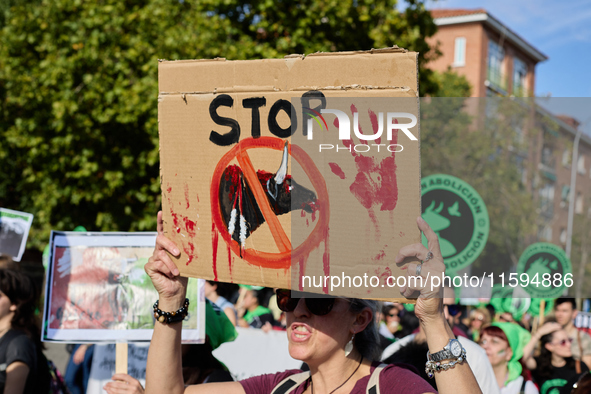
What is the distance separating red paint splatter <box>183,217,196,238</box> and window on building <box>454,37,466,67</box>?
29.2 metres

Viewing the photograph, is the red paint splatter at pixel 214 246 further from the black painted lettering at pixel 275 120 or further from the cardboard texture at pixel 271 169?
the black painted lettering at pixel 275 120

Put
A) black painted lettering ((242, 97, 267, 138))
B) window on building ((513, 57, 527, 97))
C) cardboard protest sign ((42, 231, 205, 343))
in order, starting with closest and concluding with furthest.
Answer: black painted lettering ((242, 97, 267, 138)) → cardboard protest sign ((42, 231, 205, 343)) → window on building ((513, 57, 527, 97))

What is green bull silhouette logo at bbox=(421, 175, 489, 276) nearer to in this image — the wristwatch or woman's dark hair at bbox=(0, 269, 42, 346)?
the wristwatch

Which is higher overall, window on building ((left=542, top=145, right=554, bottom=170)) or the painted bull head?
window on building ((left=542, top=145, right=554, bottom=170))

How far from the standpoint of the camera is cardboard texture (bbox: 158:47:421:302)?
4.92ft

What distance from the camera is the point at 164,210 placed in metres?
1.85

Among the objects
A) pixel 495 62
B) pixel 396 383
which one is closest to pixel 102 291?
pixel 396 383

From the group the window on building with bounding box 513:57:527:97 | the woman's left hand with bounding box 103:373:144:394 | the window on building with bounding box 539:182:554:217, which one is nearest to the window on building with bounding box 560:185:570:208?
the window on building with bounding box 539:182:554:217

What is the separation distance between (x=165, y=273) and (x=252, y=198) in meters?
0.46

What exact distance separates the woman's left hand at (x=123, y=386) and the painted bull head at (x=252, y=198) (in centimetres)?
105

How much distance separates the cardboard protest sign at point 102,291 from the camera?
2.81 m

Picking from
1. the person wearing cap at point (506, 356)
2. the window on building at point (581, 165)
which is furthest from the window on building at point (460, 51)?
the person wearing cap at point (506, 356)

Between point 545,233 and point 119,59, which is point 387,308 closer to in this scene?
point 119,59

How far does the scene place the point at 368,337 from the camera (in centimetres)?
204
